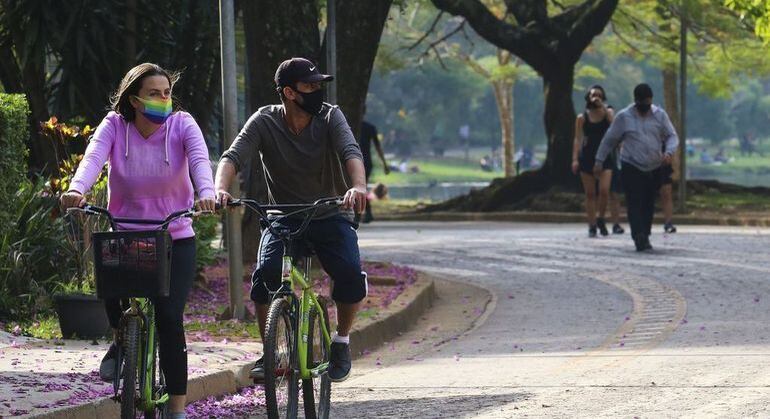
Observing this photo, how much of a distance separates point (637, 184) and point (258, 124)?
441 inches

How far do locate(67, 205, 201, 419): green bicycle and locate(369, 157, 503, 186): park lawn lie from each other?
10665 centimetres

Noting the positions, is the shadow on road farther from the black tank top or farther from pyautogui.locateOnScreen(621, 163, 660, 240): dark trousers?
the black tank top

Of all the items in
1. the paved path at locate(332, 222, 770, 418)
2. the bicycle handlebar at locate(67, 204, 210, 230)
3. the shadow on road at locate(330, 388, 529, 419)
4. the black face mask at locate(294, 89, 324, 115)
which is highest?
the black face mask at locate(294, 89, 324, 115)

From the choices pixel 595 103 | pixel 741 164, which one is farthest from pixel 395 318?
pixel 741 164

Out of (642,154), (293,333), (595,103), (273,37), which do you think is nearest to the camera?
(293,333)

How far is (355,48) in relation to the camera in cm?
1664

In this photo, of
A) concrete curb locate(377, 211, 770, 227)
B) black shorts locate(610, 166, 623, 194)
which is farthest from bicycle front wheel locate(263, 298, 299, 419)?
concrete curb locate(377, 211, 770, 227)

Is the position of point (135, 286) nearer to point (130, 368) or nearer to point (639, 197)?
point (130, 368)

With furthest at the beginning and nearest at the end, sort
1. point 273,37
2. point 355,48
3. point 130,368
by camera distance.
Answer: point 355,48, point 273,37, point 130,368

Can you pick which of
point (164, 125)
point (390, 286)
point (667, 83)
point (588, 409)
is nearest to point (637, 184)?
point (390, 286)

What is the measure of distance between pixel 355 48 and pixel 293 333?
931cm

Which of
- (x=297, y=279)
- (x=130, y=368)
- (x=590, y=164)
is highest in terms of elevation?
(x=590, y=164)

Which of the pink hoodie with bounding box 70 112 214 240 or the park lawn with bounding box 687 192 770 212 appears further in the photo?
the park lawn with bounding box 687 192 770 212

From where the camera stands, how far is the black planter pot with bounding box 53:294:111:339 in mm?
10453
